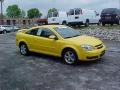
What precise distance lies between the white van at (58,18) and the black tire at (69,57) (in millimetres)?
19514

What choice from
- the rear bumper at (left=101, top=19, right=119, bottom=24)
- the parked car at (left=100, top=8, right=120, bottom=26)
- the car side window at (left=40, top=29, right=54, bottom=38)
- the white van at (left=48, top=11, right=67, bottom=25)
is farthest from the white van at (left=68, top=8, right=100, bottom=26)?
the car side window at (left=40, top=29, right=54, bottom=38)

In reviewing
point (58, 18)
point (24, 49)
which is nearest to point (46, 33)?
point (24, 49)

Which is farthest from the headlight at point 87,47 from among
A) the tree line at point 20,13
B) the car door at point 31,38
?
the tree line at point 20,13

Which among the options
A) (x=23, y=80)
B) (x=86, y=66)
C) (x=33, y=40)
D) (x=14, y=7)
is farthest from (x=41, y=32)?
(x=14, y=7)

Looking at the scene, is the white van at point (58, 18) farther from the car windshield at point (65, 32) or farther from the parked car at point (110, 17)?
the car windshield at point (65, 32)

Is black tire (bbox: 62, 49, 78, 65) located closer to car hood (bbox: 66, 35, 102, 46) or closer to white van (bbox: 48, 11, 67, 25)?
car hood (bbox: 66, 35, 102, 46)

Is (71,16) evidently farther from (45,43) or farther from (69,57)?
(69,57)

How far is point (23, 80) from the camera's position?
30.2 ft

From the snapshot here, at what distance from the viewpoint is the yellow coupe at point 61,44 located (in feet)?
35.4

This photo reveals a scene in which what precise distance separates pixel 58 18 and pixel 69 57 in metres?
20.1

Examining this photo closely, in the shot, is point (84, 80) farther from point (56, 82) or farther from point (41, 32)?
point (41, 32)

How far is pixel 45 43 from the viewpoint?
477 inches

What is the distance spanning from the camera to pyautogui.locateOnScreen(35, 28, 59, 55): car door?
1175 centimetres

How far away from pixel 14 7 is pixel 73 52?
3933 inches
